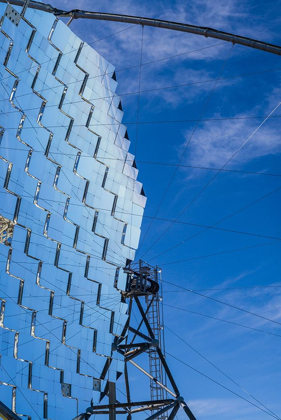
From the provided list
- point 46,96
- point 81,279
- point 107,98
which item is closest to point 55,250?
point 81,279

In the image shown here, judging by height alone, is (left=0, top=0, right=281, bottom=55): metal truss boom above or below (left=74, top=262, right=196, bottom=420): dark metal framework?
above

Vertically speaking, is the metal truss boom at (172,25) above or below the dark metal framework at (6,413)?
above

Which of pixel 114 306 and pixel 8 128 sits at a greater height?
pixel 8 128

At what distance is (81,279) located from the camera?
20.3 m

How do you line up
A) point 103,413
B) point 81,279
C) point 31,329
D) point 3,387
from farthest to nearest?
1. point 103,413
2. point 81,279
3. point 31,329
4. point 3,387

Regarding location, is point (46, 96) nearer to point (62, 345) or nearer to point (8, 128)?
point (8, 128)

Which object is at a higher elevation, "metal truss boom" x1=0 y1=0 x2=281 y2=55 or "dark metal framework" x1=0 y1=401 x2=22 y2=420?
"metal truss boom" x1=0 y1=0 x2=281 y2=55

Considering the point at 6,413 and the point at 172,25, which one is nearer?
the point at 6,413

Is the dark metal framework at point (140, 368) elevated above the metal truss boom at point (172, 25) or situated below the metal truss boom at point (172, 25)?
below

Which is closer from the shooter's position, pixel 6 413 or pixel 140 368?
pixel 6 413

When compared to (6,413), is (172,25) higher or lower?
higher

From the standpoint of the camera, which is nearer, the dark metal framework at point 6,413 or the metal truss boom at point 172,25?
the dark metal framework at point 6,413

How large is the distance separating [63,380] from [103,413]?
4158 mm

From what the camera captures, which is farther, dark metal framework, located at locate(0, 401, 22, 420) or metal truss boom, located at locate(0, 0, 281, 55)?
metal truss boom, located at locate(0, 0, 281, 55)
